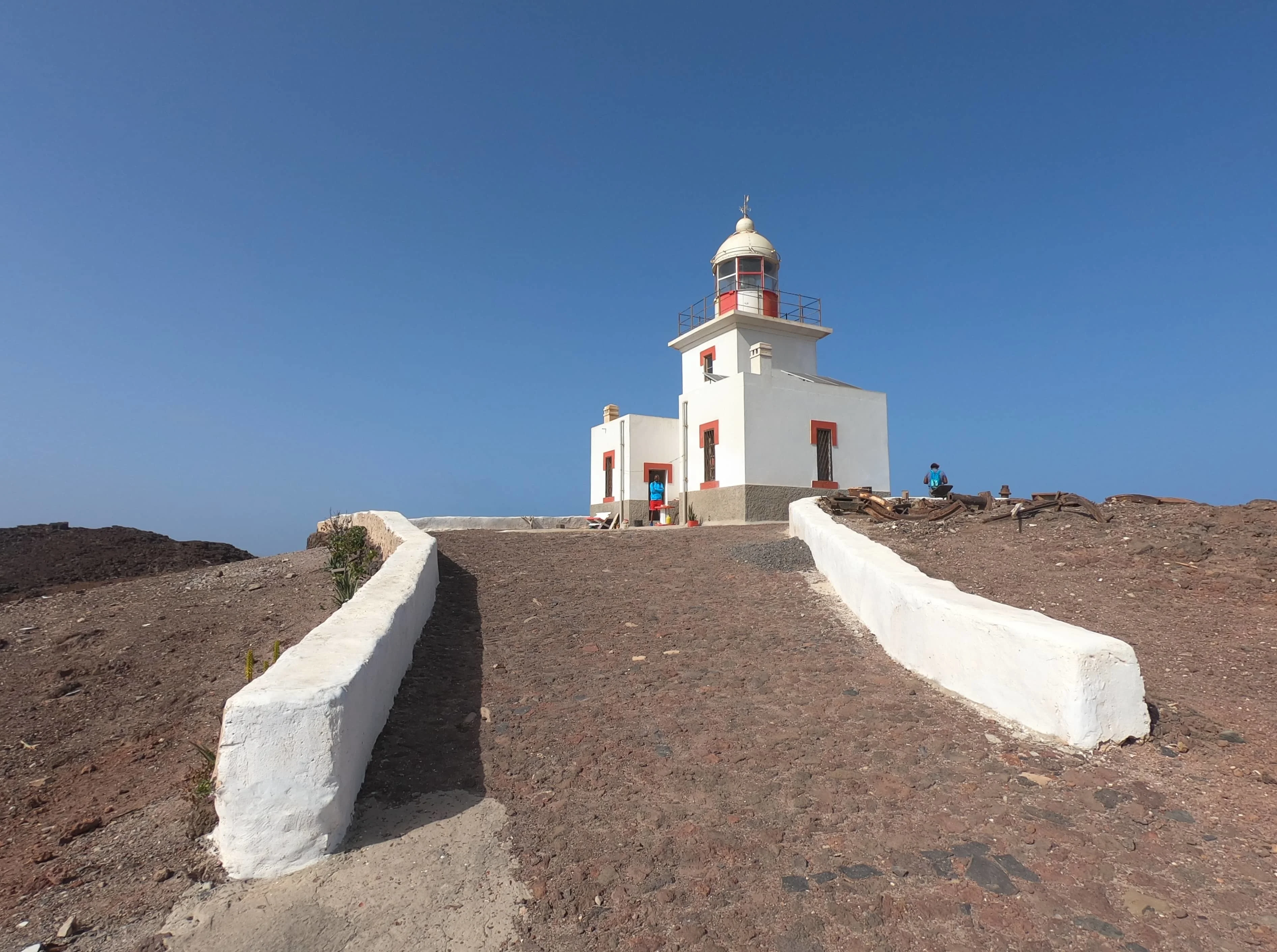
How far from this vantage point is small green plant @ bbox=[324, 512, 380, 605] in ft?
27.2

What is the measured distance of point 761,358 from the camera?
20766mm

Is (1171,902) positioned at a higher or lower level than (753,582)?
lower

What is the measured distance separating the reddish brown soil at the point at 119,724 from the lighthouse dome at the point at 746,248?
16.7 meters

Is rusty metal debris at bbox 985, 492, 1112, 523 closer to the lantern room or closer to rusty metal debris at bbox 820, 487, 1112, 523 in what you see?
rusty metal debris at bbox 820, 487, 1112, 523

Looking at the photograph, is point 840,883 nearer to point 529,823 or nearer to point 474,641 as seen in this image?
point 529,823

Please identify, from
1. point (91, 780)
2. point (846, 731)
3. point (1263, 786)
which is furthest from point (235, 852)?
point (1263, 786)

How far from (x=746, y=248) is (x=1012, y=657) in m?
21.8

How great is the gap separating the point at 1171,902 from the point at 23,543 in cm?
2241

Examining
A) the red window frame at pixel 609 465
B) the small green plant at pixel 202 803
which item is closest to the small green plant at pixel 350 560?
the small green plant at pixel 202 803

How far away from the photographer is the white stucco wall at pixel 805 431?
19.0 m

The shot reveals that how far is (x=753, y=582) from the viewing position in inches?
334

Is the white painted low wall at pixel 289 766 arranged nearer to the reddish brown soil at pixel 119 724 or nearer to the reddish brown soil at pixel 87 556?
the reddish brown soil at pixel 119 724

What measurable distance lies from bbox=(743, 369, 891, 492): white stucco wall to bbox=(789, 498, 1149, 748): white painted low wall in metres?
12.6

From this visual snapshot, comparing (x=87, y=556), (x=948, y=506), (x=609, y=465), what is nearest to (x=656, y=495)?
(x=609, y=465)
